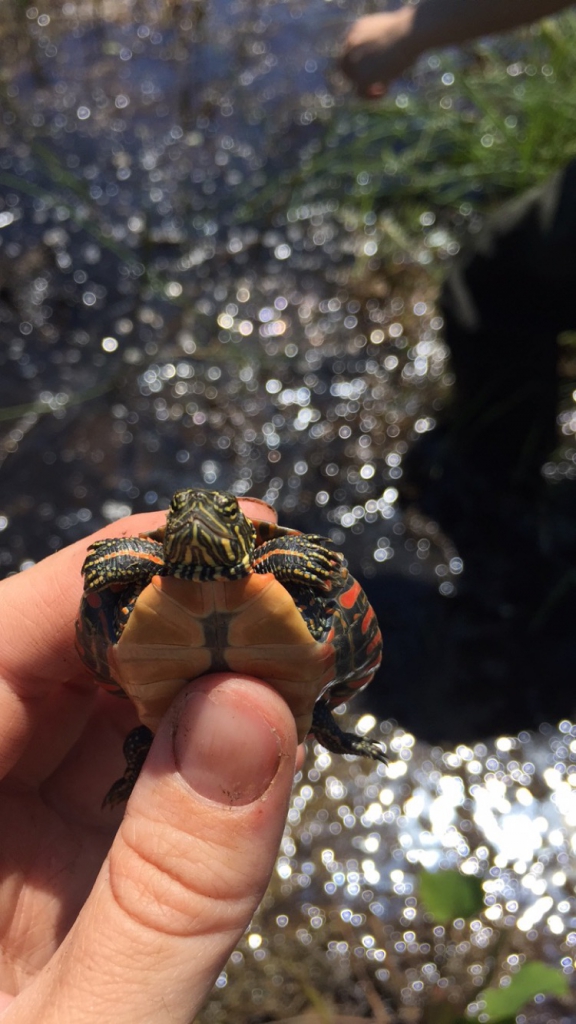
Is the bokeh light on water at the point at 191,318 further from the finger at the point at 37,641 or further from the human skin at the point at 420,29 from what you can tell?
the finger at the point at 37,641

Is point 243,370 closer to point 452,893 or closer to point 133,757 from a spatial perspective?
point 133,757

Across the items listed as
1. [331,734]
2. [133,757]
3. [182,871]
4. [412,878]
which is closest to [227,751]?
[182,871]

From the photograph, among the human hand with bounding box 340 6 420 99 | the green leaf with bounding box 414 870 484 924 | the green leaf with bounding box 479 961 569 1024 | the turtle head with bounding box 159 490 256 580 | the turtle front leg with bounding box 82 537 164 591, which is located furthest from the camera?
the human hand with bounding box 340 6 420 99

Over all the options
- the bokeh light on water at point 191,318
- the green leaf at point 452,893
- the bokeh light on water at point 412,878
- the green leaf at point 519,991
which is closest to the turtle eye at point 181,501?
the green leaf at point 452,893

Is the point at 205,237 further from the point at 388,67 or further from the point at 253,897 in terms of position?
the point at 253,897

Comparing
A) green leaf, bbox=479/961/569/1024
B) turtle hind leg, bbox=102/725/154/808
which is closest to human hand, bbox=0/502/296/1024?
turtle hind leg, bbox=102/725/154/808

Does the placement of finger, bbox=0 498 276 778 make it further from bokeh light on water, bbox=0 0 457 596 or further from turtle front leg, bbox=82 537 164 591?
bokeh light on water, bbox=0 0 457 596
